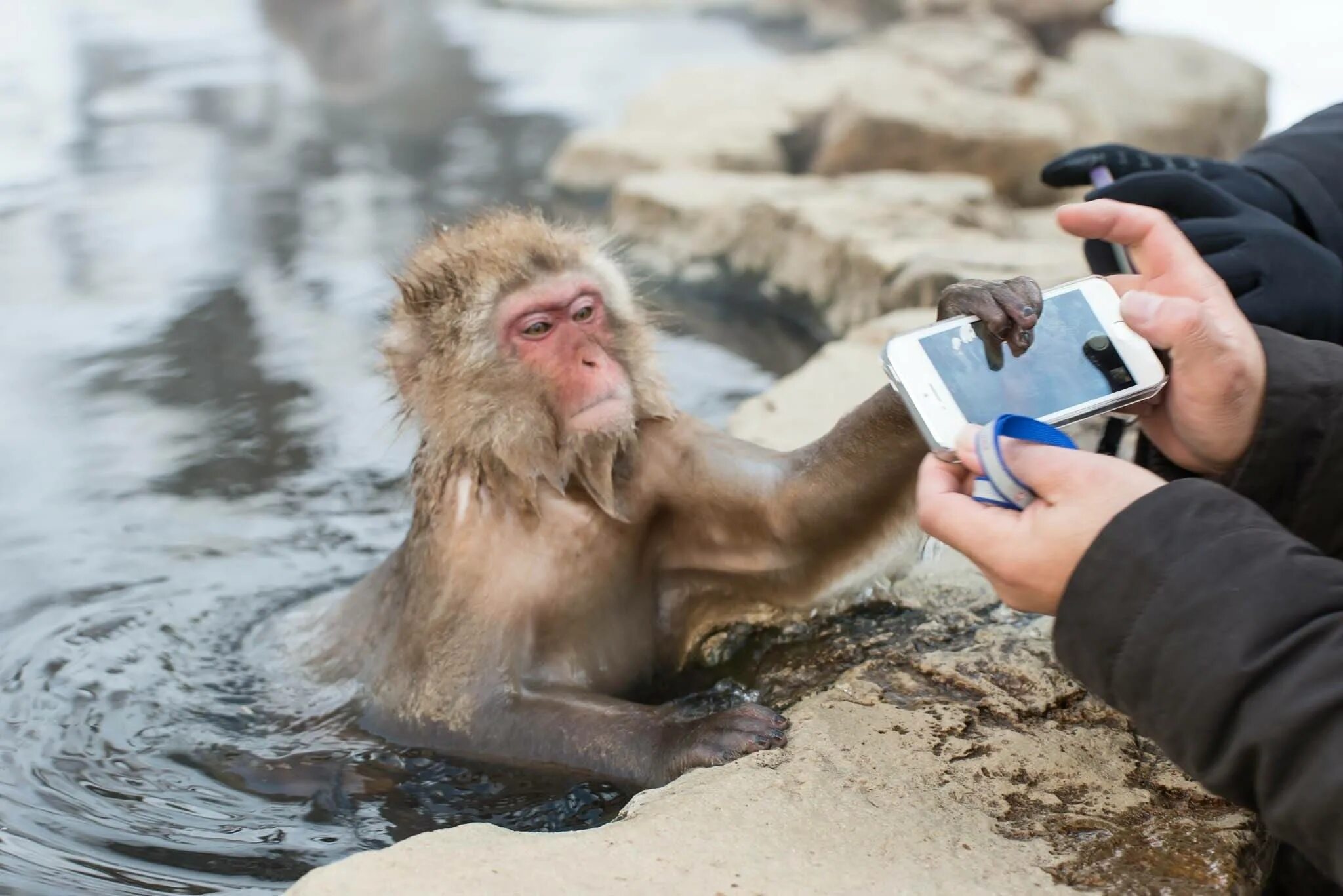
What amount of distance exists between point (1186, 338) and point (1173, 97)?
24.4 ft

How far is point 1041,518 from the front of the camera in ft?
5.76

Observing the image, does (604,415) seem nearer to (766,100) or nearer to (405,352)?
(405,352)

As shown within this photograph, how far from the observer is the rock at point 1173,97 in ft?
28.5

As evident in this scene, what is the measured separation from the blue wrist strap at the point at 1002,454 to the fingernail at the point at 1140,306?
291 millimetres

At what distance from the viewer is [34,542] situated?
169 inches

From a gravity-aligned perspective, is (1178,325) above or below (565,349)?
above

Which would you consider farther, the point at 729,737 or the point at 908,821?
the point at 729,737

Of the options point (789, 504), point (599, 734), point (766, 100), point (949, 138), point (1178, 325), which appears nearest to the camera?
point (1178, 325)

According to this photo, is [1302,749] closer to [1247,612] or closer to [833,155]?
[1247,612]

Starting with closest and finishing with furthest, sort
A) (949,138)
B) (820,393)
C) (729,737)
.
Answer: (729,737) → (820,393) → (949,138)

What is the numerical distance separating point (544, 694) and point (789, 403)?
1.52 meters

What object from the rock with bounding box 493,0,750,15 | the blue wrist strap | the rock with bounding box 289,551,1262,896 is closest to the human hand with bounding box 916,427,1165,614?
the blue wrist strap

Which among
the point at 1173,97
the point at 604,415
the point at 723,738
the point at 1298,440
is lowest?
the point at 1173,97

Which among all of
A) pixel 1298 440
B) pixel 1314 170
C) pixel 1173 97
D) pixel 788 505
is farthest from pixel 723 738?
pixel 1173 97
